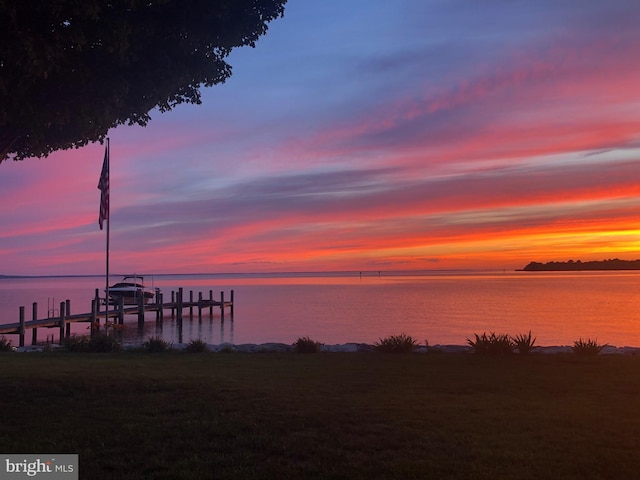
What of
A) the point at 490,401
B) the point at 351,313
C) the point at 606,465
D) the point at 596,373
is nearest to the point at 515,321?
the point at 351,313

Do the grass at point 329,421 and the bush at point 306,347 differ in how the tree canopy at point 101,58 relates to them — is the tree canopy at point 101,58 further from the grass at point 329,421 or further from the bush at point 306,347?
the bush at point 306,347

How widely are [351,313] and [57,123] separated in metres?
46.8

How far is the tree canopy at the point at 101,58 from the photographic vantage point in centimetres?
828

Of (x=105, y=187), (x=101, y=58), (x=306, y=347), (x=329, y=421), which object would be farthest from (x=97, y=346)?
(x=329, y=421)

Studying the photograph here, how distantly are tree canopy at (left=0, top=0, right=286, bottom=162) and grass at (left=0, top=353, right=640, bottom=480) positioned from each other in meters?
4.43

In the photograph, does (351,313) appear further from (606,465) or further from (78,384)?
(606,465)

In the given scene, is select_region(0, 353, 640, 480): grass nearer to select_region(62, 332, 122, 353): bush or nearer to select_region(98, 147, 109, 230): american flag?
select_region(62, 332, 122, 353): bush

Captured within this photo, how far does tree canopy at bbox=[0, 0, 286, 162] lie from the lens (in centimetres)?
Result: 828

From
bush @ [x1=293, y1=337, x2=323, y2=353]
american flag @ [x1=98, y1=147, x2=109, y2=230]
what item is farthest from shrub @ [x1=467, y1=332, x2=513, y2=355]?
american flag @ [x1=98, y1=147, x2=109, y2=230]

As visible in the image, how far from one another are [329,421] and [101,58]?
6611 mm

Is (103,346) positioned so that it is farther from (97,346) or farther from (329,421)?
(329,421)

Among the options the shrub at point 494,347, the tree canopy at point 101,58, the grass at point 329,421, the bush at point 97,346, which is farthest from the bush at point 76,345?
the shrub at point 494,347

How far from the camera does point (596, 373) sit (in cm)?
1220

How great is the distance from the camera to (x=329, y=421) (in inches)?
311
